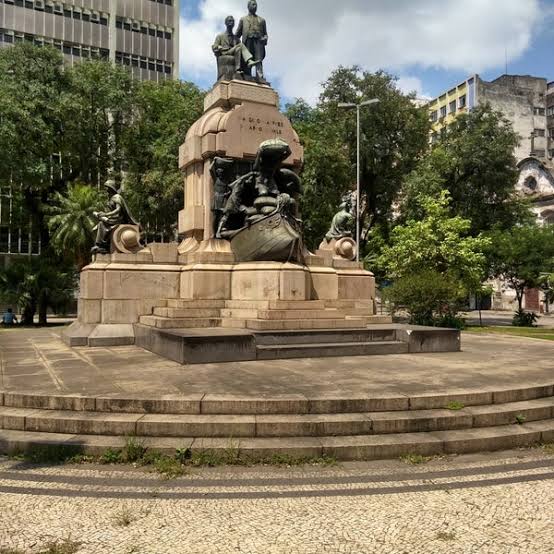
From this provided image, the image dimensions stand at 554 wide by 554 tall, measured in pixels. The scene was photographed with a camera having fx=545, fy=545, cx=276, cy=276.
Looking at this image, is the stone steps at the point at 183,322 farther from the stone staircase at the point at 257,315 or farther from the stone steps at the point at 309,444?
the stone steps at the point at 309,444

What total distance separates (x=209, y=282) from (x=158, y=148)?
2334 centimetres

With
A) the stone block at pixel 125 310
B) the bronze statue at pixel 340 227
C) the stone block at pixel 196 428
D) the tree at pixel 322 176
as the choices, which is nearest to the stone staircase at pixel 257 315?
the stone block at pixel 125 310

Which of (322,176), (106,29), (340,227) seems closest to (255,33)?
(340,227)

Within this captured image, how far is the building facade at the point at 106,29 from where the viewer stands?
55000 millimetres

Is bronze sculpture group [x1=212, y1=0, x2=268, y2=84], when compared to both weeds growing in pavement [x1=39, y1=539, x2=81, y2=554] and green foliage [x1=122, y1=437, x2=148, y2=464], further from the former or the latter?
weeds growing in pavement [x1=39, y1=539, x2=81, y2=554]

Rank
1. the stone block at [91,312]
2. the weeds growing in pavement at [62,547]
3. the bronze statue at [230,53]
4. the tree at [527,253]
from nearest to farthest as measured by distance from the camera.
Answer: the weeds growing in pavement at [62,547] → the stone block at [91,312] → the bronze statue at [230,53] → the tree at [527,253]

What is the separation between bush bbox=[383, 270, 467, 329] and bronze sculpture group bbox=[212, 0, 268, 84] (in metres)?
11.3

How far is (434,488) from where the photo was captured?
4.64 meters

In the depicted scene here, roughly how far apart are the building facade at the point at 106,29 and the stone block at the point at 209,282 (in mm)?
48476

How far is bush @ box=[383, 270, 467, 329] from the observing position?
2280 centimetres

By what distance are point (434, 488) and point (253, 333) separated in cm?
580

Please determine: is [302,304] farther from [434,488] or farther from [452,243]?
[452,243]

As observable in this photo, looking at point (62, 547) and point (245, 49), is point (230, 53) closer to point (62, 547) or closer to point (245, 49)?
point (245, 49)

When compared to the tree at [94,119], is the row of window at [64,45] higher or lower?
higher
